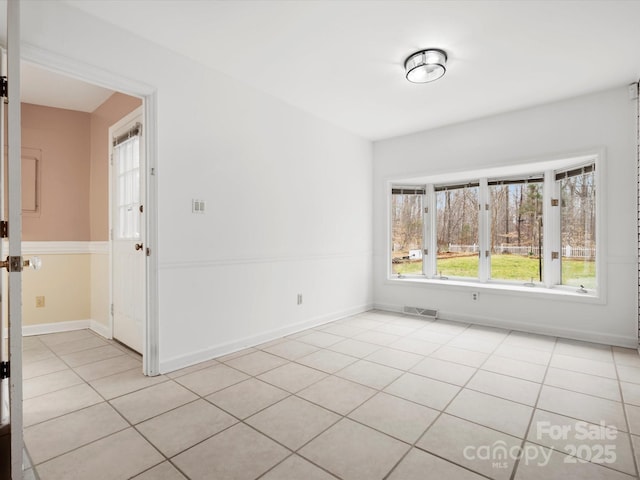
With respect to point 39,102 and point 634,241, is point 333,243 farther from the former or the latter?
point 39,102

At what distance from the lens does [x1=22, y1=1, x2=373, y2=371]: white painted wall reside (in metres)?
2.62

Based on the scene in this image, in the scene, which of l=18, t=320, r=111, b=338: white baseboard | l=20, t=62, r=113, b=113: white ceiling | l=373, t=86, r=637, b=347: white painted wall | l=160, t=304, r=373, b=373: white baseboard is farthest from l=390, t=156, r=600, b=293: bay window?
l=20, t=62, r=113, b=113: white ceiling

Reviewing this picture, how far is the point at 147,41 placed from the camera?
2.65m

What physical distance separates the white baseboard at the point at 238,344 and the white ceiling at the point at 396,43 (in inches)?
101

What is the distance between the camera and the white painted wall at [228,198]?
103 inches

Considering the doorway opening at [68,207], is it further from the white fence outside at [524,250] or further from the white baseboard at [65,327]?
the white fence outside at [524,250]

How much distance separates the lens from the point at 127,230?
3.53m

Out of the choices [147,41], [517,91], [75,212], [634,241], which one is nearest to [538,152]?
[517,91]

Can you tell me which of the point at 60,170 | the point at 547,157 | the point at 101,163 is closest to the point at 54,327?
the point at 60,170

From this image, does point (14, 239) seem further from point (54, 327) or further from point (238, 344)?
point (54, 327)

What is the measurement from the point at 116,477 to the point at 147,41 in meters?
2.89

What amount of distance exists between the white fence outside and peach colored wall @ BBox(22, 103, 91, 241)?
5046 mm

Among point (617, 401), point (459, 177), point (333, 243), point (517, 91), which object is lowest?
point (617, 401)

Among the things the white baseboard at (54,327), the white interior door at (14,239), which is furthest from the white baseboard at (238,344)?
the white baseboard at (54,327)
